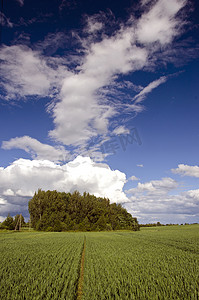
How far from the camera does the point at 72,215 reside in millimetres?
86438

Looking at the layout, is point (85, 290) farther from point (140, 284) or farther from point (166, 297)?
point (166, 297)

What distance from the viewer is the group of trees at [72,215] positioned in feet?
266

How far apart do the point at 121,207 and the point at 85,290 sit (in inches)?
4432

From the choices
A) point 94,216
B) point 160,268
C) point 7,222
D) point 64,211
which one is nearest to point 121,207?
point 94,216

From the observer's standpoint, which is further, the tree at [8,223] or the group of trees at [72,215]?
the tree at [8,223]

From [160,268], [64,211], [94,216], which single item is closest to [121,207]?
[94,216]

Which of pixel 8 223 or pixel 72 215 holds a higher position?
pixel 72 215

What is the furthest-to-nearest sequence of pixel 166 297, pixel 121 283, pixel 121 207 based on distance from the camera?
pixel 121 207 < pixel 121 283 < pixel 166 297

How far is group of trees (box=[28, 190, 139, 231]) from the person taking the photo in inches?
3191

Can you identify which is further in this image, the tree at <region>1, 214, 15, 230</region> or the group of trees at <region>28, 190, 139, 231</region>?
the tree at <region>1, 214, 15, 230</region>

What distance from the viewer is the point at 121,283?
34.4 feet

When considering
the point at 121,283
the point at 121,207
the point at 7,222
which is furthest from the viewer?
the point at 121,207

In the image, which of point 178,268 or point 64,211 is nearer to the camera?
point 178,268

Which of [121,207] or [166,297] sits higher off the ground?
[121,207]
